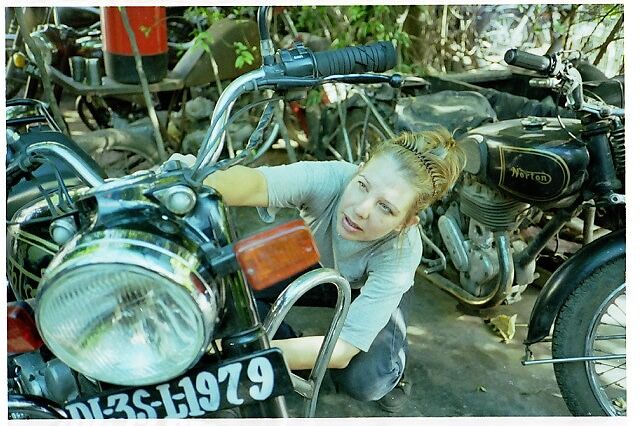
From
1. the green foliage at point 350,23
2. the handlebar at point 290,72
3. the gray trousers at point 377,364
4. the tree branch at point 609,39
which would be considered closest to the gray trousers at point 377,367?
the gray trousers at point 377,364

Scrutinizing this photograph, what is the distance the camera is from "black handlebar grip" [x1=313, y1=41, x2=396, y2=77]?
3.08ft

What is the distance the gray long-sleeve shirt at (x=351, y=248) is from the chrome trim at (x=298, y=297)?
16cm

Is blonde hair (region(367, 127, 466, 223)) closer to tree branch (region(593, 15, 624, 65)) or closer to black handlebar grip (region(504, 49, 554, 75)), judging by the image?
black handlebar grip (region(504, 49, 554, 75))

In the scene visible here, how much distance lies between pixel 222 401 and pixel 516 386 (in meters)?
1.11

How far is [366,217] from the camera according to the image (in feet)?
3.81

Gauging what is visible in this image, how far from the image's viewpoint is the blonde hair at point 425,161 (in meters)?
1.18

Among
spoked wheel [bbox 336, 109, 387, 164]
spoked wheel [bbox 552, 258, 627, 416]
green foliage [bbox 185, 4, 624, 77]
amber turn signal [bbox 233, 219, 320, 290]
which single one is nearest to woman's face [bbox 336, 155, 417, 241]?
amber turn signal [bbox 233, 219, 320, 290]

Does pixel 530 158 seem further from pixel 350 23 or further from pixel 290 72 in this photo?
pixel 350 23

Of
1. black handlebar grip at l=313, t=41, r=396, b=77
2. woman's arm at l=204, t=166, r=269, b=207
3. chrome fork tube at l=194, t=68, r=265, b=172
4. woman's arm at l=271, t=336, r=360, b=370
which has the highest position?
black handlebar grip at l=313, t=41, r=396, b=77

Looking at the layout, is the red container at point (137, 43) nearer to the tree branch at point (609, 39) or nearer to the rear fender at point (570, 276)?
the tree branch at point (609, 39)

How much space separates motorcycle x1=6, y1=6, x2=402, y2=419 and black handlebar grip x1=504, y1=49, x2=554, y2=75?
0.47m

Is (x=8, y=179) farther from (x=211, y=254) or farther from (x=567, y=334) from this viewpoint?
(x=567, y=334)

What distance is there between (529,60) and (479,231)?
594 mm

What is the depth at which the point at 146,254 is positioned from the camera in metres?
0.70
